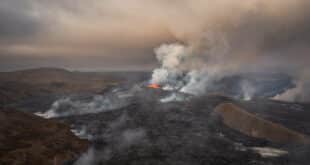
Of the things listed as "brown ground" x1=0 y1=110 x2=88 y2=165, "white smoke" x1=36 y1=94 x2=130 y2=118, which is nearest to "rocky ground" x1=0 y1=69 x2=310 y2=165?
"brown ground" x1=0 y1=110 x2=88 y2=165

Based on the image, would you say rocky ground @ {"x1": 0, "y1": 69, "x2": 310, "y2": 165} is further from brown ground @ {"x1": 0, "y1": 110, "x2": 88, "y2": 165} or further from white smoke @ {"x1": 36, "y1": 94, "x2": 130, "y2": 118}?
white smoke @ {"x1": 36, "y1": 94, "x2": 130, "y2": 118}

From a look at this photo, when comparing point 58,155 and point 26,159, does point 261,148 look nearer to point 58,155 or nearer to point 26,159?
point 58,155

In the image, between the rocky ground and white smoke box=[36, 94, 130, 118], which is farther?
white smoke box=[36, 94, 130, 118]

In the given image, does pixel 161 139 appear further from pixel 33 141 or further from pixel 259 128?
pixel 33 141

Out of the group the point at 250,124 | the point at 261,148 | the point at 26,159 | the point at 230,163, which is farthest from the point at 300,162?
the point at 26,159

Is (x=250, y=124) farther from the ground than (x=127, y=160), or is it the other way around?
(x=250, y=124)

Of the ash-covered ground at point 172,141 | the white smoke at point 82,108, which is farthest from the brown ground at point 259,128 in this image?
the white smoke at point 82,108

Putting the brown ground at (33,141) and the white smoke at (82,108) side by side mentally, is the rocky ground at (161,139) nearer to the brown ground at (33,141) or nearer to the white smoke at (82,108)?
the brown ground at (33,141)
